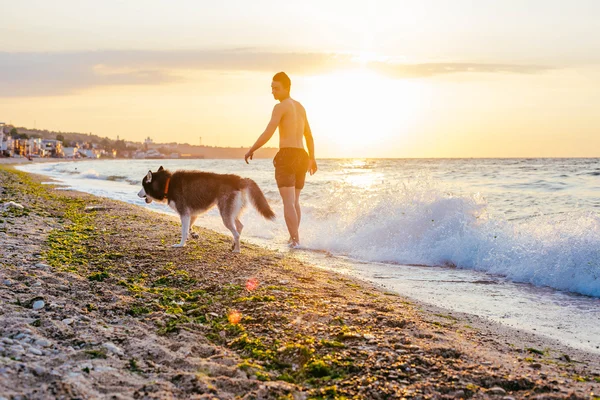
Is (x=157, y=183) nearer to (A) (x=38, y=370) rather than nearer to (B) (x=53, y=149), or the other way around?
(A) (x=38, y=370)

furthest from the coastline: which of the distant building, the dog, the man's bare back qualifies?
the distant building

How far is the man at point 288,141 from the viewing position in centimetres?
868

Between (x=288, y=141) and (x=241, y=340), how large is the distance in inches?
212

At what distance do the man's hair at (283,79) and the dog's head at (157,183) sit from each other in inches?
94.6

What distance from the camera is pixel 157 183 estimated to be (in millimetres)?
8617

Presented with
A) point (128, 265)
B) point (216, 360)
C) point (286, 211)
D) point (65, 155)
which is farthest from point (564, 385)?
point (65, 155)

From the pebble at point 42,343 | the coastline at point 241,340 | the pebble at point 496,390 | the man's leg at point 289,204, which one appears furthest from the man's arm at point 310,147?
the pebble at point 496,390

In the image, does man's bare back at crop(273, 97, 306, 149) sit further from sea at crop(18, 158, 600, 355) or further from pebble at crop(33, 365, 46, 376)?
pebble at crop(33, 365, 46, 376)

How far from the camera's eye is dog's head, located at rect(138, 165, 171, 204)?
855 centimetres

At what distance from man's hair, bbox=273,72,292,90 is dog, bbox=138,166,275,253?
5.94ft

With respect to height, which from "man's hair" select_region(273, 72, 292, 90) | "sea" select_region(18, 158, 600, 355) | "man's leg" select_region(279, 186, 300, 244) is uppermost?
"man's hair" select_region(273, 72, 292, 90)

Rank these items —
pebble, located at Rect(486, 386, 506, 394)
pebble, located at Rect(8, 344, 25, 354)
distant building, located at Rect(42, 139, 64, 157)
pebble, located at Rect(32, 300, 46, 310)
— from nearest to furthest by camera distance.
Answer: pebble, located at Rect(486, 386, 506, 394)
pebble, located at Rect(8, 344, 25, 354)
pebble, located at Rect(32, 300, 46, 310)
distant building, located at Rect(42, 139, 64, 157)

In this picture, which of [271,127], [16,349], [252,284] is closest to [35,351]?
[16,349]

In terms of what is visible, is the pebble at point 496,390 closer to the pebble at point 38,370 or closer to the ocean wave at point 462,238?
the pebble at point 38,370
